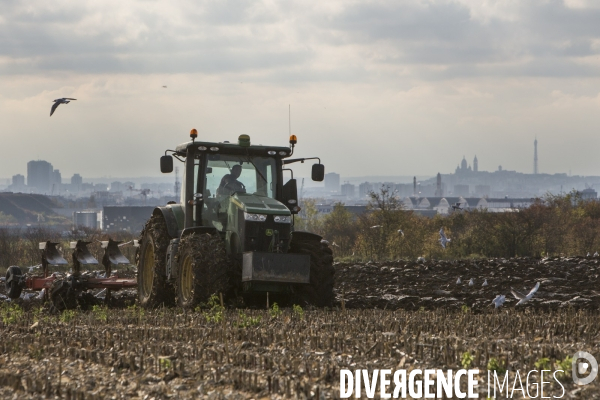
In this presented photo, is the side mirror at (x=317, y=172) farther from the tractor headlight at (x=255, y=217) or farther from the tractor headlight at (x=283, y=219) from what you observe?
the tractor headlight at (x=255, y=217)

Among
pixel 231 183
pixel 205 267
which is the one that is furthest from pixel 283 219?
pixel 205 267

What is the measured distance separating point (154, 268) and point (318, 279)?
2873mm

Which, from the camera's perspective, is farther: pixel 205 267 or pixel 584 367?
pixel 205 267

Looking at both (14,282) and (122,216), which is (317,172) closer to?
(14,282)

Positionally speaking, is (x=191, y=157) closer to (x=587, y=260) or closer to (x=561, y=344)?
(x=561, y=344)

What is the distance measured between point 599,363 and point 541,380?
2.82 feet

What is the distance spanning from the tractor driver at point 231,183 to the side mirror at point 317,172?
1137mm

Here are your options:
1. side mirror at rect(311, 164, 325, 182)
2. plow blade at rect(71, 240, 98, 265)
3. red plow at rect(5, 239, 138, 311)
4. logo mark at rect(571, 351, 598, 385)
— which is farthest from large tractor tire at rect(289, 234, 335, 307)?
logo mark at rect(571, 351, 598, 385)

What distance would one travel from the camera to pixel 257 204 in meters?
14.3

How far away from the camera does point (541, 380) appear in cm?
747

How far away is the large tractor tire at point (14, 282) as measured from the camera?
17688 mm

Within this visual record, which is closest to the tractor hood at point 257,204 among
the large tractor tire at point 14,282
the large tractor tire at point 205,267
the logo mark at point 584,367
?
the large tractor tire at point 205,267

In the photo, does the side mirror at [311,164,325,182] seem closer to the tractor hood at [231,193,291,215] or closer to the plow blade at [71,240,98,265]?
the tractor hood at [231,193,291,215]

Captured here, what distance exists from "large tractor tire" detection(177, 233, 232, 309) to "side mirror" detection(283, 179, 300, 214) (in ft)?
5.22
